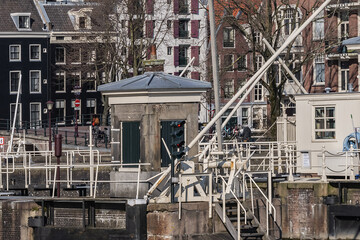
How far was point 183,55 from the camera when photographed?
10081 centimetres

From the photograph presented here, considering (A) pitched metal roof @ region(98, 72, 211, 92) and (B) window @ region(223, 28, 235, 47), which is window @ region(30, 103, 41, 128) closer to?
(B) window @ region(223, 28, 235, 47)

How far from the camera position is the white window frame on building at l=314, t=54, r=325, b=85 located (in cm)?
7238

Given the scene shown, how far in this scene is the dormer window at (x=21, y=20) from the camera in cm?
9781

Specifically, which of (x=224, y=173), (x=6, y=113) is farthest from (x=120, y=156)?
(x=6, y=113)

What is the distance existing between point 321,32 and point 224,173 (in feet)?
122

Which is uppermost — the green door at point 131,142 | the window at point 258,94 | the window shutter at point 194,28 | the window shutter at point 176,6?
the window shutter at point 176,6

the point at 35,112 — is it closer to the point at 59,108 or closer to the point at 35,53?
the point at 59,108

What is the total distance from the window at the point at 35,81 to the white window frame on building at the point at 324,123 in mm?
57559

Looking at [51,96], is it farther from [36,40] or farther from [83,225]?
[83,225]

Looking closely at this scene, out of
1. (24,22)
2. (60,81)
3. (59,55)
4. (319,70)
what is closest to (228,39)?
(59,55)

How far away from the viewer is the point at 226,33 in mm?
95938

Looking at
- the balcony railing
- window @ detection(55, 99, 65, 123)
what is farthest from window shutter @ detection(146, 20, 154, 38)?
window @ detection(55, 99, 65, 123)

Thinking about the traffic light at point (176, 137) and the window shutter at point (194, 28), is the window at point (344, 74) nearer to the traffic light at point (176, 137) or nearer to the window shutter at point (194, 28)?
the window shutter at point (194, 28)

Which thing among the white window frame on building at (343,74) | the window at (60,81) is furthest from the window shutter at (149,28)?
the white window frame on building at (343,74)
